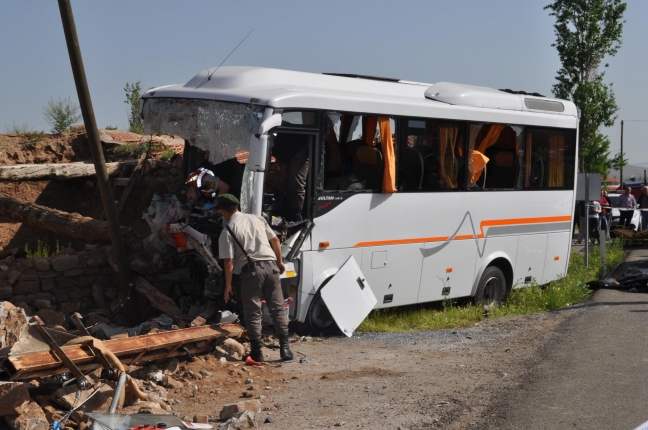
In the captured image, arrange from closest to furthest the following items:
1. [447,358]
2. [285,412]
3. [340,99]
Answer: [285,412] < [447,358] < [340,99]

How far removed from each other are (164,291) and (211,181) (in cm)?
172

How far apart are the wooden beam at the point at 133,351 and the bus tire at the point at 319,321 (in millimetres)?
1144

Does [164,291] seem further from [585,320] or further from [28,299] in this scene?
[585,320]

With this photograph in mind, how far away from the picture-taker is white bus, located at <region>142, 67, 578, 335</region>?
31.0ft

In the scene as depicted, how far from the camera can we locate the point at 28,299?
34.8 feet

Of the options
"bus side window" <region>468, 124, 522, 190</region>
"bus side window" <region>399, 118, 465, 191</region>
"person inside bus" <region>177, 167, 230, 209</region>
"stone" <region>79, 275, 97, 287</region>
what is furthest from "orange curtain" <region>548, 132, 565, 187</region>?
"stone" <region>79, 275, 97, 287</region>

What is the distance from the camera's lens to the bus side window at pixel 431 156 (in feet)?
35.0

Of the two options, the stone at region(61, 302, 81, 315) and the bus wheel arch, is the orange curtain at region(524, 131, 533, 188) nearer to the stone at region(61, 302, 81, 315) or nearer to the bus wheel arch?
the bus wheel arch

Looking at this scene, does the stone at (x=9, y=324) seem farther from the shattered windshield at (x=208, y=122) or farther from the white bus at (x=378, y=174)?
the shattered windshield at (x=208, y=122)

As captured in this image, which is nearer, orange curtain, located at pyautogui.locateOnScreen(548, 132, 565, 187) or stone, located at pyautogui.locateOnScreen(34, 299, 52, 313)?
stone, located at pyautogui.locateOnScreen(34, 299, 52, 313)

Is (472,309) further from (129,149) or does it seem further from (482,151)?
(129,149)

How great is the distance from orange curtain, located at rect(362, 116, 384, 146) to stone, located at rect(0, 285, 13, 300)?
4.89 m

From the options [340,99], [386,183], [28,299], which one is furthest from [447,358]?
[28,299]

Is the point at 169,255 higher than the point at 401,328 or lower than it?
higher
